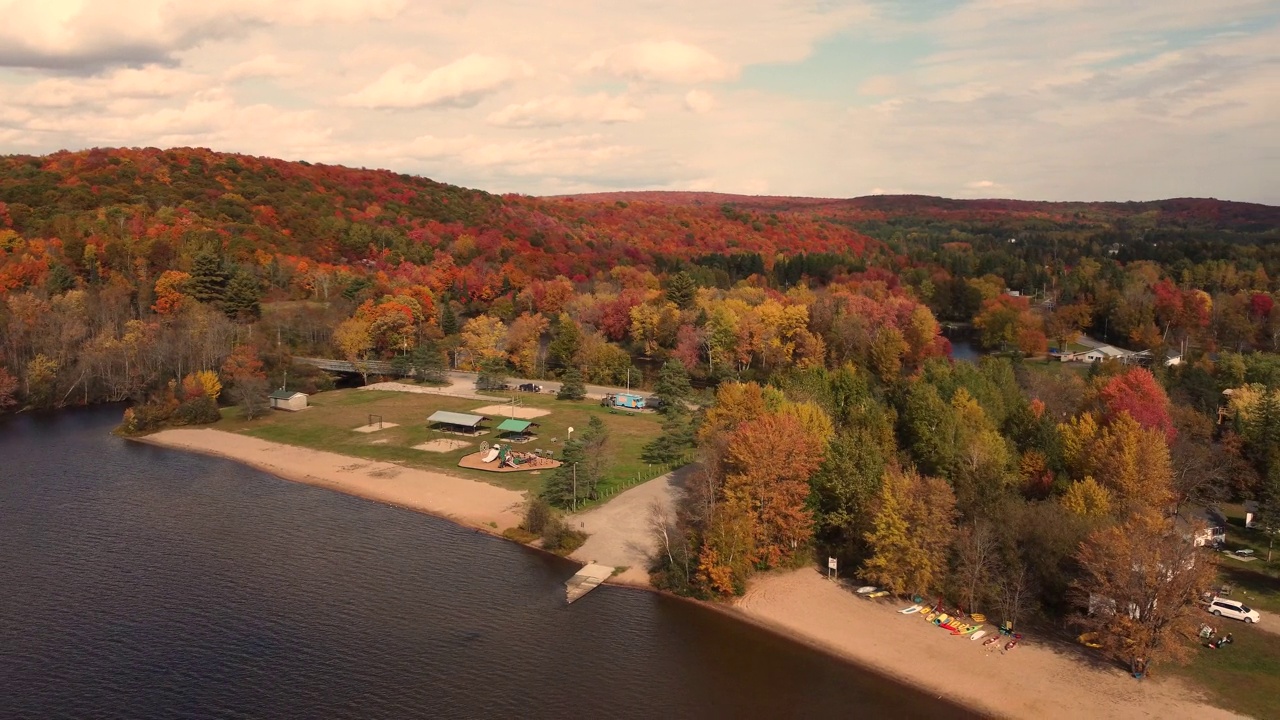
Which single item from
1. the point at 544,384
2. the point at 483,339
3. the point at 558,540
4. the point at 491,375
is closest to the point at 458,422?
the point at 491,375

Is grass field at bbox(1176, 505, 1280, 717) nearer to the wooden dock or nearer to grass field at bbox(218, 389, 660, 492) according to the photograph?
the wooden dock

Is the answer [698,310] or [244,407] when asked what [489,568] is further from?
[698,310]

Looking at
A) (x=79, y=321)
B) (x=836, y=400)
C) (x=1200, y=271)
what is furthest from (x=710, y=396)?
(x=1200, y=271)

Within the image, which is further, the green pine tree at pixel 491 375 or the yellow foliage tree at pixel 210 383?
the green pine tree at pixel 491 375

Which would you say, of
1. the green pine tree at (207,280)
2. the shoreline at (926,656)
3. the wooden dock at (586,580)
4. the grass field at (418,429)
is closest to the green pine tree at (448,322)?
the grass field at (418,429)

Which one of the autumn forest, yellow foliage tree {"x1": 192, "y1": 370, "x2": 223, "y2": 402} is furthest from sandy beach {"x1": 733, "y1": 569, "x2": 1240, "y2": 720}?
yellow foliage tree {"x1": 192, "y1": 370, "x2": 223, "y2": 402}

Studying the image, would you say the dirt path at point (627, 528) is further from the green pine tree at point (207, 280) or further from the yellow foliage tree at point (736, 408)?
the green pine tree at point (207, 280)

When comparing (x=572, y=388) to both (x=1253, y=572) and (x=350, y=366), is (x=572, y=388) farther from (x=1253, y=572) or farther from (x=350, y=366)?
(x=1253, y=572)

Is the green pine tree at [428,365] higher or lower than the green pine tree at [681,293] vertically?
lower
